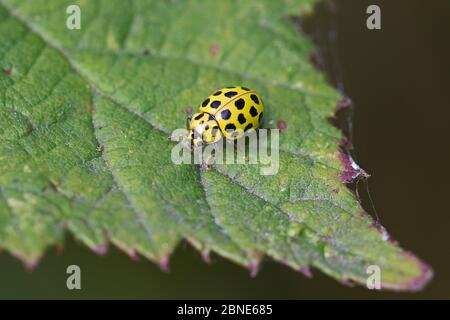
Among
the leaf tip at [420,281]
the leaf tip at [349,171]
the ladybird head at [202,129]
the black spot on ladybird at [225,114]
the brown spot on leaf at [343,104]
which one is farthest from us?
the brown spot on leaf at [343,104]

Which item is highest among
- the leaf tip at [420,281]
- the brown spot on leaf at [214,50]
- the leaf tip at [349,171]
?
the brown spot on leaf at [214,50]

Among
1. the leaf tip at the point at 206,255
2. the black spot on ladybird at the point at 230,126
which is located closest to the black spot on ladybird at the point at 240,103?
the black spot on ladybird at the point at 230,126

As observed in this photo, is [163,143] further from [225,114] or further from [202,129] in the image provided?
[225,114]

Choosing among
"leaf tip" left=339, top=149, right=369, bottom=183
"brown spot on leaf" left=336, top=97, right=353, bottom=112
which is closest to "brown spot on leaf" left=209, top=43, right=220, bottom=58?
"brown spot on leaf" left=336, top=97, right=353, bottom=112

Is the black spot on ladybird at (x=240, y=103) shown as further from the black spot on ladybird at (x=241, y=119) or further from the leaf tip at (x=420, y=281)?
the leaf tip at (x=420, y=281)

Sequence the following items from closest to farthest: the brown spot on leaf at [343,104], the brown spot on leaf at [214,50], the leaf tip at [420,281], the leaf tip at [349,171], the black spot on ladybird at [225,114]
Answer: the leaf tip at [420,281] < the leaf tip at [349,171] < the black spot on ladybird at [225,114] < the brown spot on leaf at [343,104] < the brown spot on leaf at [214,50]

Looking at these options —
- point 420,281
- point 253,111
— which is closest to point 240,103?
point 253,111

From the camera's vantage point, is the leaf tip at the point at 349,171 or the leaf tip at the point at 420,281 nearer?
the leaf tip at the point at 420,281
